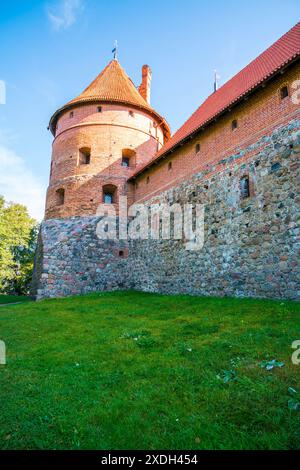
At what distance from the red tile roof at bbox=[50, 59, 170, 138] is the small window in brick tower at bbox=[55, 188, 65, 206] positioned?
4.98 metres

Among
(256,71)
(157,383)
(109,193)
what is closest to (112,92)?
(109,193)

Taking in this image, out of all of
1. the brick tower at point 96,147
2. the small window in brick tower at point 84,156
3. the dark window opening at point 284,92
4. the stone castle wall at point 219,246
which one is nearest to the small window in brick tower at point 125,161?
the brick tower at point 96,147

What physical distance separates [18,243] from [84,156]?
10620 millimetres

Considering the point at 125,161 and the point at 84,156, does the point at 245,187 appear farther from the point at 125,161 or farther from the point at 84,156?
the point at 84,156

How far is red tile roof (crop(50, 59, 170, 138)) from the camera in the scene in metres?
16.8

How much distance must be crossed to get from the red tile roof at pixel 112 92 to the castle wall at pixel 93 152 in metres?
0.35

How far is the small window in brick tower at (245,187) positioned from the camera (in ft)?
30.9

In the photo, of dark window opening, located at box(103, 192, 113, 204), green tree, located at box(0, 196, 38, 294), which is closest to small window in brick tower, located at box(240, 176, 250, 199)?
dark window opening, located at box(103, 192, 113, 204)

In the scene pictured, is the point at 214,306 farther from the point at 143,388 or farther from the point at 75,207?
the point at 75,207

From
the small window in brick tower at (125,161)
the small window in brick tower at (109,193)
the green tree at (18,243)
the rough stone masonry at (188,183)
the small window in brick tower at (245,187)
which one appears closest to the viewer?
the rough stone masonry at (188,183)

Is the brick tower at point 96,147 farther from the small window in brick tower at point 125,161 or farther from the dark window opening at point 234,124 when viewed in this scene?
the dark window opening at point 234,124

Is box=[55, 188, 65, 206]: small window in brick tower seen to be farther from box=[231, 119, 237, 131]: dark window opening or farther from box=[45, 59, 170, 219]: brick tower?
box=[231, 119, 237, 131]: dark window opening
